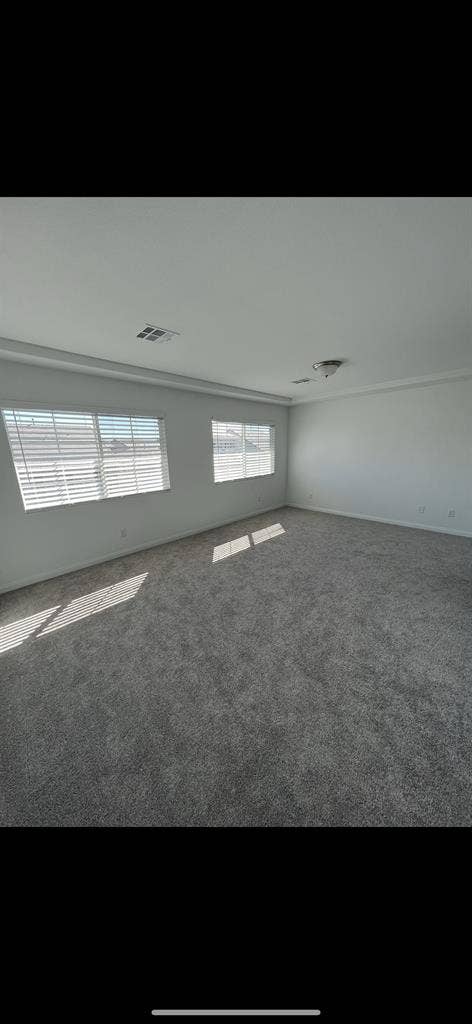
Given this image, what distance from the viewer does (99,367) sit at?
291 cm

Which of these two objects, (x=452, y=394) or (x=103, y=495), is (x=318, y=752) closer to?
(x=103, y=495)

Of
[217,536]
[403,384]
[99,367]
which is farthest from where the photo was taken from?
[217,536]

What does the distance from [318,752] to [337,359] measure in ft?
10.9

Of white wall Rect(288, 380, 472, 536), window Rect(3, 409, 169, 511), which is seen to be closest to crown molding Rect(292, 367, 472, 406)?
white wall Rect(288, 380, 472, 536)

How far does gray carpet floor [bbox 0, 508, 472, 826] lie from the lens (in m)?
1.17

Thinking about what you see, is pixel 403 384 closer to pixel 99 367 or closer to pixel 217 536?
pixel 217 536

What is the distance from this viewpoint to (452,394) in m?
4.01

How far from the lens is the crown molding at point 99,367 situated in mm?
2479

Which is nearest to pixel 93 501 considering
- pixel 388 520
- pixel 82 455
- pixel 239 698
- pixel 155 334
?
pixel 82 455

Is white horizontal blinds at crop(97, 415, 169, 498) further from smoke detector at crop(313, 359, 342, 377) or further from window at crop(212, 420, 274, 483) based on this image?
smoke detector at crop(313, 359, 342, 377)

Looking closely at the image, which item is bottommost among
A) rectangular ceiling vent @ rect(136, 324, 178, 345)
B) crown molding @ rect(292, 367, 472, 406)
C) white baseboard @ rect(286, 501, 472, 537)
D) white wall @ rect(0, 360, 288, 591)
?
white baseboard @ rect(286, 501, 472, 537)

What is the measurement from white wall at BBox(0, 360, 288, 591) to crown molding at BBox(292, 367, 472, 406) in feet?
4.01

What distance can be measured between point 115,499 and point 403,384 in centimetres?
422
